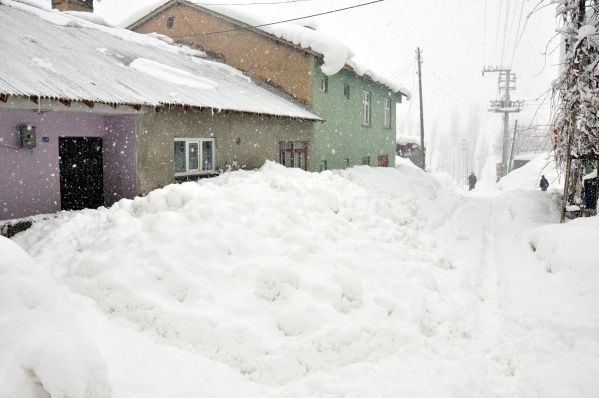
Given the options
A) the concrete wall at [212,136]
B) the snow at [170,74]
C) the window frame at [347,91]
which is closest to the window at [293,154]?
the concrete wall at [212,136]

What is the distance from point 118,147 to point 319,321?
6786mm

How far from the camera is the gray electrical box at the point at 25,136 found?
25.9 ft

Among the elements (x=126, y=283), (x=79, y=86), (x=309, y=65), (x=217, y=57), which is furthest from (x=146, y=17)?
(x=126, y=283)

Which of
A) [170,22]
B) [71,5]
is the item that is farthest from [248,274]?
[170,22]

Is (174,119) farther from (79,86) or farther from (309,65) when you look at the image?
(309,65)

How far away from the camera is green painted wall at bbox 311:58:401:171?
56.0 feet

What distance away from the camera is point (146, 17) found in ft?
63.6

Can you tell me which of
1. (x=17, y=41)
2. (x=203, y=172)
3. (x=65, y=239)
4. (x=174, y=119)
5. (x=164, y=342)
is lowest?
(x=164, y=342)

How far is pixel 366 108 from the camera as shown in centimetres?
2139

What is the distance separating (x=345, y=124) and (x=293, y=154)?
436cm

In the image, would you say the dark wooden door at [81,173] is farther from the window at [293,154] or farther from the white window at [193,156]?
the window at [293,154]

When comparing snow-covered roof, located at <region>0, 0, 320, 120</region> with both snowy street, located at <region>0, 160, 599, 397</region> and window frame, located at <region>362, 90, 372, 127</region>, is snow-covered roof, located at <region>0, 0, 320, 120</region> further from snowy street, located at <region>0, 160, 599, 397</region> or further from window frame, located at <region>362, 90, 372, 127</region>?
window frame, located at <region>362, 90, 372, 127</region>

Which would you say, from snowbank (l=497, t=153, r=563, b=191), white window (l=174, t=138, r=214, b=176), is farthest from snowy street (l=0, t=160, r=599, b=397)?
snowbank (l=497, t=153, r=563, b=191)

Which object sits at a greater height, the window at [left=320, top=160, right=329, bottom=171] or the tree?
the tree
